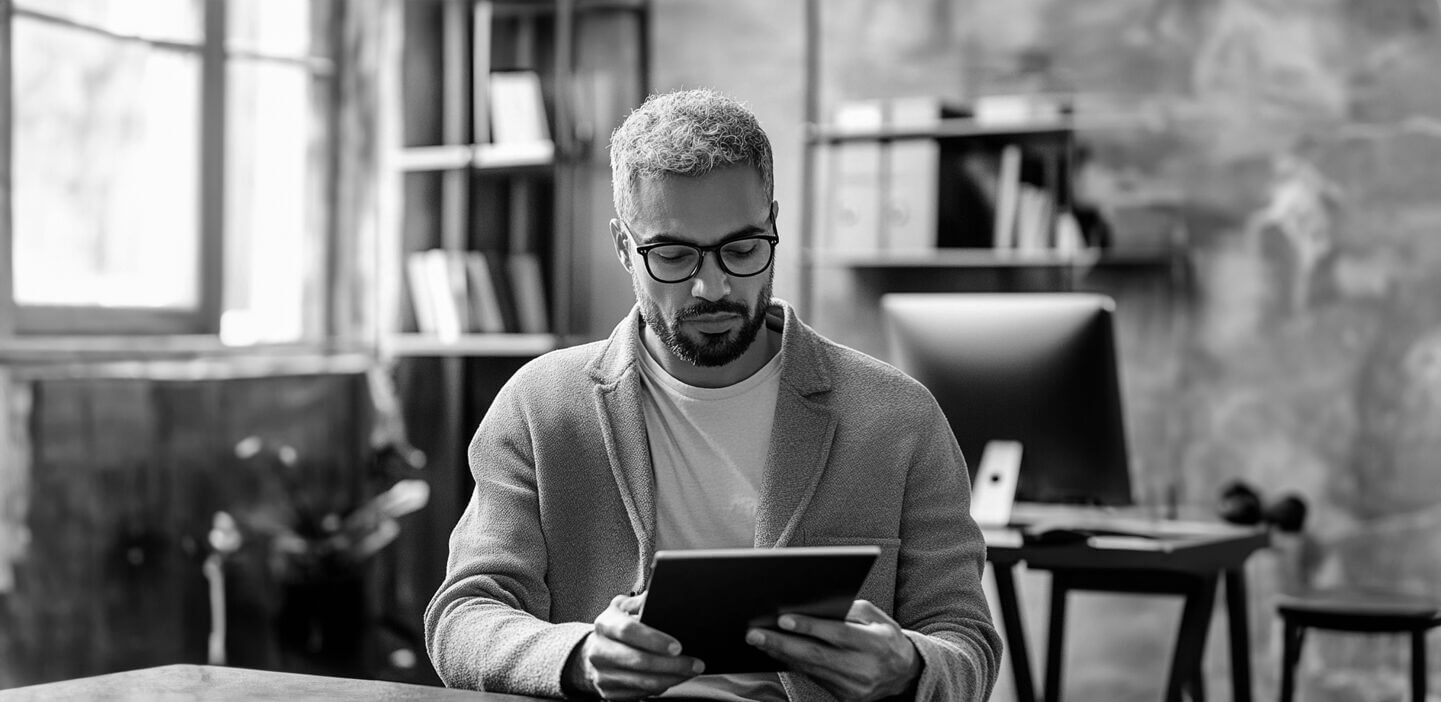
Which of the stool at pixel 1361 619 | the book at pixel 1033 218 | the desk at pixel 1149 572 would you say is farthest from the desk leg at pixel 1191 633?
the book at pixel 1033 218

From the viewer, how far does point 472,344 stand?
4.84 meters

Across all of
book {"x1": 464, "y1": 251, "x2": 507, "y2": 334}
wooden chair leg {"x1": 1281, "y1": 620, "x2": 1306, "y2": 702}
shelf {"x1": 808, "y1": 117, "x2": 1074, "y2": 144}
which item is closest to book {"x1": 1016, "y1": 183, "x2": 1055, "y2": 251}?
shelf {"x1": 808, "y1": 117, "x2": 1074, "y2": 144}

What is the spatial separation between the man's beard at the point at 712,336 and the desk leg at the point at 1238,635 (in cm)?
195

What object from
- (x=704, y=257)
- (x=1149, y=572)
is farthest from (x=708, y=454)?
(x=1149, y=572)

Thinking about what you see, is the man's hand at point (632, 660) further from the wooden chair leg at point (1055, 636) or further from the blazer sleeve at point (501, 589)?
the wooden chair leg at point (1055, 636)

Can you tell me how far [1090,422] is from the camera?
2896 mm

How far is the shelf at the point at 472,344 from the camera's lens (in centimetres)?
481

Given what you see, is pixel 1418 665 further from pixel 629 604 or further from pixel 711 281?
pixel 629 604

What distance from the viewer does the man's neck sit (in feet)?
6.06

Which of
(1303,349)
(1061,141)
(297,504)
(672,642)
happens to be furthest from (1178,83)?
(672,642)

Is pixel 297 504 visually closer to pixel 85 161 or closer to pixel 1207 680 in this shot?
pixel 85 161

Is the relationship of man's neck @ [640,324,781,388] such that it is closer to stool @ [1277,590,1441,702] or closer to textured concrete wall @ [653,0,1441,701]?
stool @ [1277,590,1441,702]

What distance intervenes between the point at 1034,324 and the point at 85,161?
8.55ft

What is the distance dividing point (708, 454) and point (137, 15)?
10.3 feet
